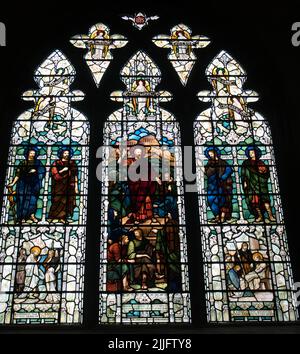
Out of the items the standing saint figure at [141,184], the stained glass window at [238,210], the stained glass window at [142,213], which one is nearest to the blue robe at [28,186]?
the stained glass window at [142,213]

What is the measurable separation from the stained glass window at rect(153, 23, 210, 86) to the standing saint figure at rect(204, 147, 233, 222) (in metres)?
1.32

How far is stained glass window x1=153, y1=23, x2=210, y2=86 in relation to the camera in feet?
33.5

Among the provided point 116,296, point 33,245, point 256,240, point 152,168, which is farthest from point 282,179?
point 33,245

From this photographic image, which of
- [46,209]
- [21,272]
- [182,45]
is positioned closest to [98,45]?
[182,45]

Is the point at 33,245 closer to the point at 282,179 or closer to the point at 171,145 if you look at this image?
the point at 171,145

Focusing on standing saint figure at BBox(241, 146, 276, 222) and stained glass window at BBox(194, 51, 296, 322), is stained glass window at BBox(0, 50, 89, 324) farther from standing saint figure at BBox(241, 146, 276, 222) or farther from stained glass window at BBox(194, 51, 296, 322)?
standing saint figure at BBox(241, 146, 276, 222)

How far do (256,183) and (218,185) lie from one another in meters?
0.46

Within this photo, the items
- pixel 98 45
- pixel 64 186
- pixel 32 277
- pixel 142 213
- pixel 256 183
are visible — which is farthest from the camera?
pixel 98 45

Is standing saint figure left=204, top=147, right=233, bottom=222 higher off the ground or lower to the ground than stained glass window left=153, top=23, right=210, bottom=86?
lower

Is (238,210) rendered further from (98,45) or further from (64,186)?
(98,45)

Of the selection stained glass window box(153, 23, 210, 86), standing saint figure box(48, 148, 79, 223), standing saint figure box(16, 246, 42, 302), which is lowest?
standing saint figure box(16, 246, 42, 302)

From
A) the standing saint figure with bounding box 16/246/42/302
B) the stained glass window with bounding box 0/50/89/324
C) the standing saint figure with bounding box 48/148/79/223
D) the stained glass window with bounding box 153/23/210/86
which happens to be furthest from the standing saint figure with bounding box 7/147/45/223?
the stained glass window with bounding box 153/23/210/86

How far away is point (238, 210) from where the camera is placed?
8.89m

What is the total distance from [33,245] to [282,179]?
3016mm
